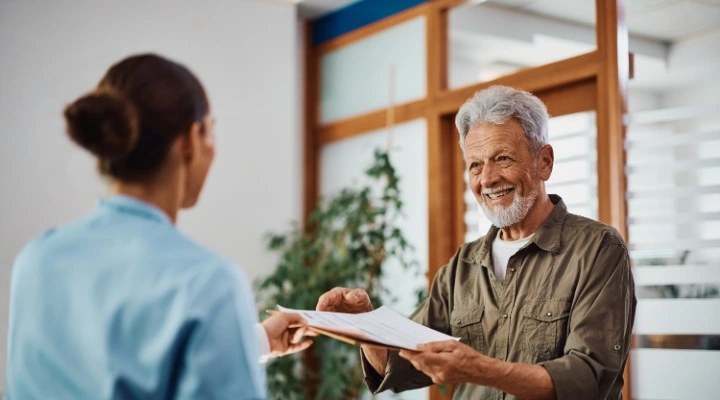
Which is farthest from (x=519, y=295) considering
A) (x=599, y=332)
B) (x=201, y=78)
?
(x=201, y=78)

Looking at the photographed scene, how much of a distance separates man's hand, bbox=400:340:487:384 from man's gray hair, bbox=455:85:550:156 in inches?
25.1

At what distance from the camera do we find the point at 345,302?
218 cm

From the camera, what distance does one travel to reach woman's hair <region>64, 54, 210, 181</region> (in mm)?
1136

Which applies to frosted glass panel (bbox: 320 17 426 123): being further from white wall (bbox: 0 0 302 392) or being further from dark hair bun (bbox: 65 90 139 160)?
dark hair bun (bbox: 65 90 139 160)

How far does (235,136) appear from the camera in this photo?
506 centimetres

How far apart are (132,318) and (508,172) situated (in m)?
1.32

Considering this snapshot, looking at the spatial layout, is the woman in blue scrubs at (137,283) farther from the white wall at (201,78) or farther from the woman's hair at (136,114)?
the white wall at (201,78)

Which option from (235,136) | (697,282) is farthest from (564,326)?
(235,136)

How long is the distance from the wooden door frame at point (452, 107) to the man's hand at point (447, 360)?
73.3 inches

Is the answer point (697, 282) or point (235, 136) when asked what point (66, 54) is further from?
point (697, 282)

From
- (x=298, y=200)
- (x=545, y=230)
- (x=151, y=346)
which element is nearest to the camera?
(x=151, y=346)

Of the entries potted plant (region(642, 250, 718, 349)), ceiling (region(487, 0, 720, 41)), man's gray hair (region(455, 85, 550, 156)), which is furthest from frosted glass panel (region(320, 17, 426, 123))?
man's gray hair (region(455, 85, 550, 156))

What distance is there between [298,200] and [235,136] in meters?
0.61

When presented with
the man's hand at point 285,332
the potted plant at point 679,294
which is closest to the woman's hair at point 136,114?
the man's hand at point 285,332
